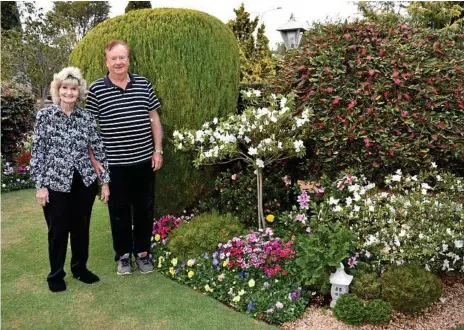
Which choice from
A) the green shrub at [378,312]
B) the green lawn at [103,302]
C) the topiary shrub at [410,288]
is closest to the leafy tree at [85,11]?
the green lawn at [103,302]

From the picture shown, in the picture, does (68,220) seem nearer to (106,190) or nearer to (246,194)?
(106,190)

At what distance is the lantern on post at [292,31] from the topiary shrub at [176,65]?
3201 millimetres

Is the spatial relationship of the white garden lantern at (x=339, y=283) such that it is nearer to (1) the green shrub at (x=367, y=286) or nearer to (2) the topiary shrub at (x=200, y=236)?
(1) the green shrub at (x=367, y=286)

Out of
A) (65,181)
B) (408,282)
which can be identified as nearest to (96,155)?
(65,181)

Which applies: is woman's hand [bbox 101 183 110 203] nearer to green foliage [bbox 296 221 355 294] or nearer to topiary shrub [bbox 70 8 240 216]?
topiary shrub [bbox 70 8 240 216]

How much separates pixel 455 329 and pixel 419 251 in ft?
2.03

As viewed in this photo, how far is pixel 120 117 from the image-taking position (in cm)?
399

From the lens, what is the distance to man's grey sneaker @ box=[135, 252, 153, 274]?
4.38m

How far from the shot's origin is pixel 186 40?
474 cm

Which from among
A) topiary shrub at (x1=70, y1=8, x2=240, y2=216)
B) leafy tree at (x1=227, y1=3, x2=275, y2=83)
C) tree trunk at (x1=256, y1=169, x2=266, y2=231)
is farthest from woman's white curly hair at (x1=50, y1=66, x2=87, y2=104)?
leafy tree at (x1=227, y1=3, x2=275, y2=83)

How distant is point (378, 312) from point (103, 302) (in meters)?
2.24

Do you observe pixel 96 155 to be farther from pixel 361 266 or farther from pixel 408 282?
pixel 408 282

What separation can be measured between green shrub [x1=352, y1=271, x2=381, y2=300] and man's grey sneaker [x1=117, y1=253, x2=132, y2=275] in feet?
6.95

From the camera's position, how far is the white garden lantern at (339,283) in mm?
3584
